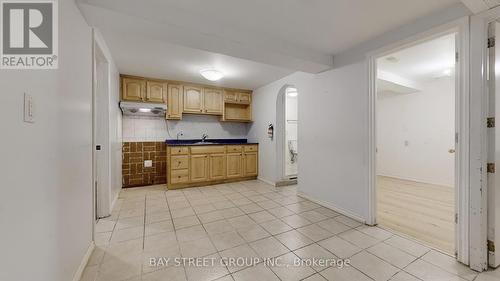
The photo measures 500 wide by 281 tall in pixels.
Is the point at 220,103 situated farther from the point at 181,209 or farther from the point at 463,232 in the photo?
the point at 463,232

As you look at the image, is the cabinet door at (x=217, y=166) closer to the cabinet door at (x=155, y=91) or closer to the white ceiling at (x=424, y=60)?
the cabinet door at (x=155, y=91)

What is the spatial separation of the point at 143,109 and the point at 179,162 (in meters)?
1.27

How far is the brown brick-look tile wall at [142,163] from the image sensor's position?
4.13 meters

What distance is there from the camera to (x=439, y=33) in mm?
1865

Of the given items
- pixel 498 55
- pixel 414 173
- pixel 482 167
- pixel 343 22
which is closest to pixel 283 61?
pixel 343 22

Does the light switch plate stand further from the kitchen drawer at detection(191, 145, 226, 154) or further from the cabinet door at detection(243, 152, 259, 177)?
the cabinet door at detection(243, 152, 259, 177)

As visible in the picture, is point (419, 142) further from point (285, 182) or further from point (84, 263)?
point (84, 263)

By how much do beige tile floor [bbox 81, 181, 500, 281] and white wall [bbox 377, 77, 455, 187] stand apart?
3.52 meters

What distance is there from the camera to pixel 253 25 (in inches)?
83.6

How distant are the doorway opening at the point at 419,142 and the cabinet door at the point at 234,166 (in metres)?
2.81

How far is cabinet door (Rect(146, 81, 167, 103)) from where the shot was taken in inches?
160

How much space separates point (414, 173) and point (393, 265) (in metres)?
4.28

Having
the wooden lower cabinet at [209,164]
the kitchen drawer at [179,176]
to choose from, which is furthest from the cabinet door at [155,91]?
the kitchen drawer at [179,176]

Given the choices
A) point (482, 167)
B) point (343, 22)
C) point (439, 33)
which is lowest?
point (482, 167)
